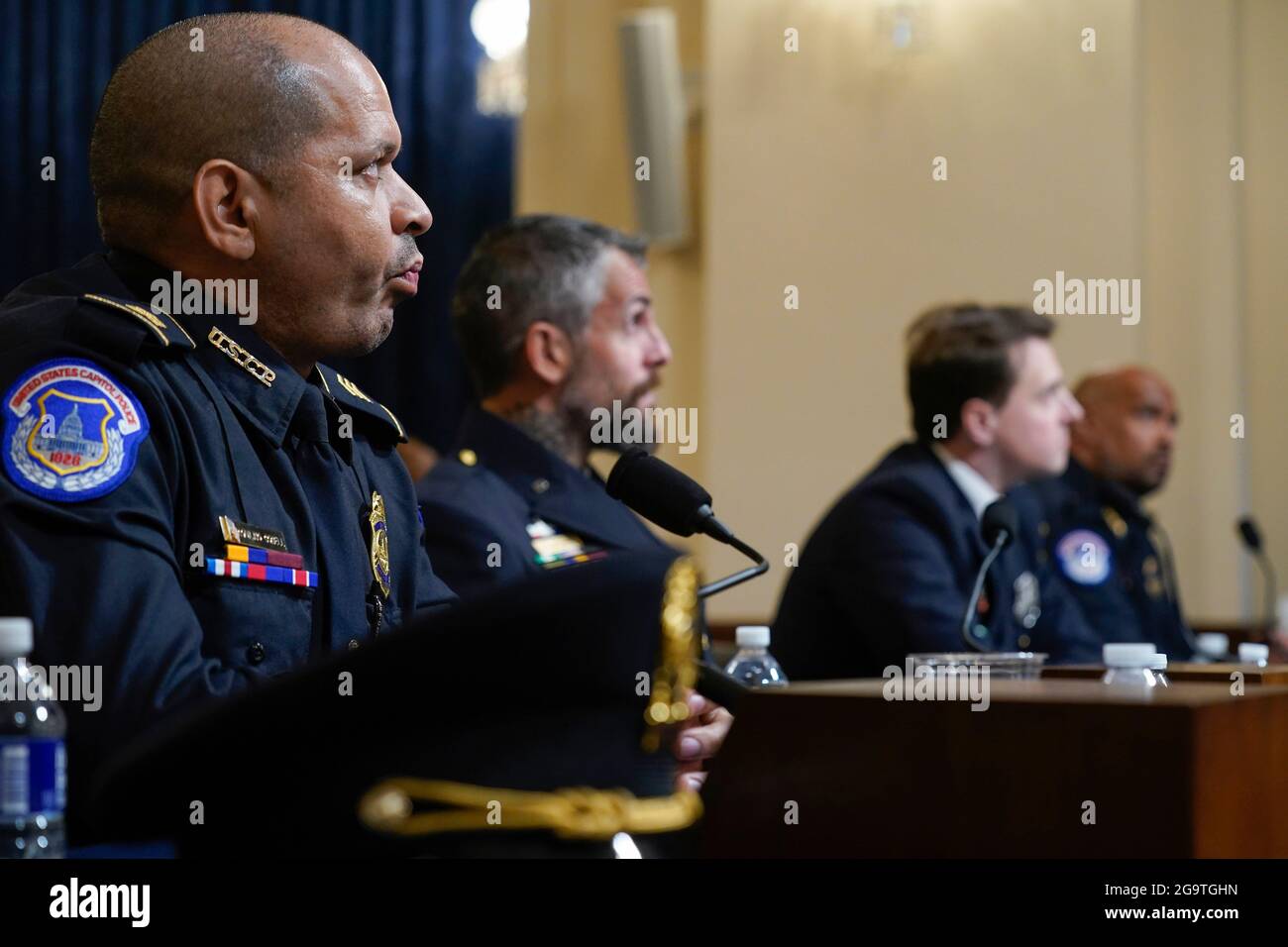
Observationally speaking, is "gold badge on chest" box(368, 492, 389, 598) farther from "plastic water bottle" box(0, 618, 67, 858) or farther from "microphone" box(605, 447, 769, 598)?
"plastic water bottle" box(0, 618, 67, 858)

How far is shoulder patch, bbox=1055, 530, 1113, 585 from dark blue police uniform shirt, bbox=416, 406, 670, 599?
174 cm

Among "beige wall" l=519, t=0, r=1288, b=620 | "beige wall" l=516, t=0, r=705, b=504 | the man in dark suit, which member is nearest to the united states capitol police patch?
the man in dark suit

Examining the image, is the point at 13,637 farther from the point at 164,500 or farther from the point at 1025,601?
the point at 1025,601

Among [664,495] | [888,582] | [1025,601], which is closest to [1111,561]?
[1025,601]

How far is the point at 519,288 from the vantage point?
8.91ft

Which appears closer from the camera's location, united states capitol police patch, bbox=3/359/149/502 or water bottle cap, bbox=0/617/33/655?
water bottle cap, bbox=0/617/33/655

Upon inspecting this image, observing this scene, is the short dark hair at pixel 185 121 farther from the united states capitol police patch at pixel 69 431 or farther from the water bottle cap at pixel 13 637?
the water bottle cap at pixel 13 637

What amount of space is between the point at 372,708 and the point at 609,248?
213 centimetres

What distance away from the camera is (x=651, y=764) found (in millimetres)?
760

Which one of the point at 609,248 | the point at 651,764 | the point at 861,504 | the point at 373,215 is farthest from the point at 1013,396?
the point at 651,764

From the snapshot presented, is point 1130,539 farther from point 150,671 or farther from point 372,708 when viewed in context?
point 372,708

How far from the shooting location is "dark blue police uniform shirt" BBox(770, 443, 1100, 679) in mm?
2520

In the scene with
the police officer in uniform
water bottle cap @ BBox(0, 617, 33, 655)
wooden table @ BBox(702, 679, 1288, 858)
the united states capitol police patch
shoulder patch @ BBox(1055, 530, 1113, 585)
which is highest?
the police officer in uniform
